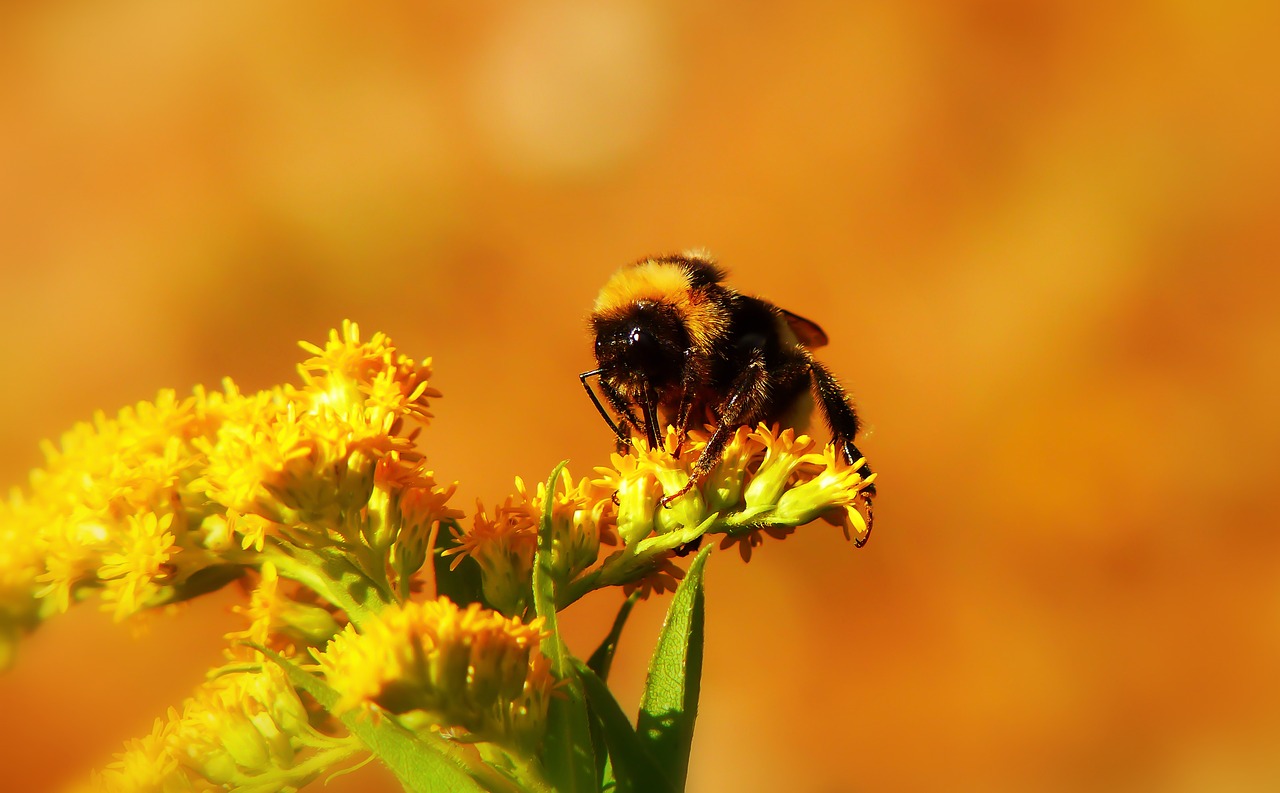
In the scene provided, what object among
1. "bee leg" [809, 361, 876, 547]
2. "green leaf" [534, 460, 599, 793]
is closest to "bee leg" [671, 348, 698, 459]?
"bee leg" [809, 361, 876, 547]

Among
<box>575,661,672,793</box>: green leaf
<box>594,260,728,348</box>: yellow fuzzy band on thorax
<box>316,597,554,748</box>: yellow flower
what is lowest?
<box>575,661,672,793</box>: green leaf

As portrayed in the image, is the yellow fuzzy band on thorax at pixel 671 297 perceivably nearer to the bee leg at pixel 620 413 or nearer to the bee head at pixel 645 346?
the bee head at pixel 645 346

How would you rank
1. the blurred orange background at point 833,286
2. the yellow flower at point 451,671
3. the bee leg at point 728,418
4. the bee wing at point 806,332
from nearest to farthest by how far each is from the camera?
1. the yellow flower at point 451,671
2. the bee leg at point 728,418
3. the bee wing at point 806,332
4. the blurred orange background at point 833,286

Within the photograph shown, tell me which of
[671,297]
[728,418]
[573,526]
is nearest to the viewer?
[573,526]

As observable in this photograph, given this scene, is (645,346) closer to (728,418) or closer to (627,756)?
(728,418)

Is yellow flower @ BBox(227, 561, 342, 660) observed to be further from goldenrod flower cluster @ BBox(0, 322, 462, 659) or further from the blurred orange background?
the blurred orange background

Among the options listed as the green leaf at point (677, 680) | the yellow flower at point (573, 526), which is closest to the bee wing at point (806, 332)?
the yellow flower at point (573, 526)

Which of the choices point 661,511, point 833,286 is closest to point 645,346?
point 661,511
